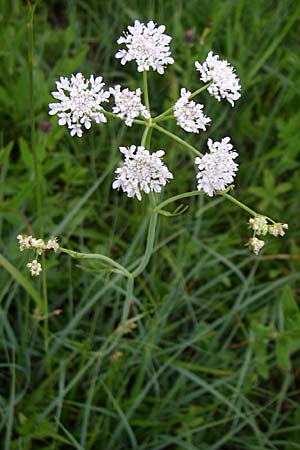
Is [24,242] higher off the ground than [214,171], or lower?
lower

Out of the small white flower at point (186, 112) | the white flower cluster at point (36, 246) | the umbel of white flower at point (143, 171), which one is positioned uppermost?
the small white flower at point (186, 112)

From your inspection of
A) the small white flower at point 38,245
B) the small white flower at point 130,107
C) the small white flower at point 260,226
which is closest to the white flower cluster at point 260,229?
the small white flower at point 260,226

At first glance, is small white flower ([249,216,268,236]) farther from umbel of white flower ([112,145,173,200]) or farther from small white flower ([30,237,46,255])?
small white flower ([30,237,46,255])

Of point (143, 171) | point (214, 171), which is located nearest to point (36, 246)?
point (143, 171)

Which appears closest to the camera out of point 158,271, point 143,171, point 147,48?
point 143,171

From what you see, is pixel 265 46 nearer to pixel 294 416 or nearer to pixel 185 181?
pixel 185 181

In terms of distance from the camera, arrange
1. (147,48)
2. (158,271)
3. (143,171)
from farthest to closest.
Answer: (158,271), (147,48), (143,171)

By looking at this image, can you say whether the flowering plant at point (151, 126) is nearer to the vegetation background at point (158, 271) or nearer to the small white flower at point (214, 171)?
the small white flower at point (214, 171)

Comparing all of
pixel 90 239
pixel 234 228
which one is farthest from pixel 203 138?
pixel 90 239

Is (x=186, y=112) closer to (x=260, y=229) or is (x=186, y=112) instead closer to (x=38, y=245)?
(x=260, y=229)
